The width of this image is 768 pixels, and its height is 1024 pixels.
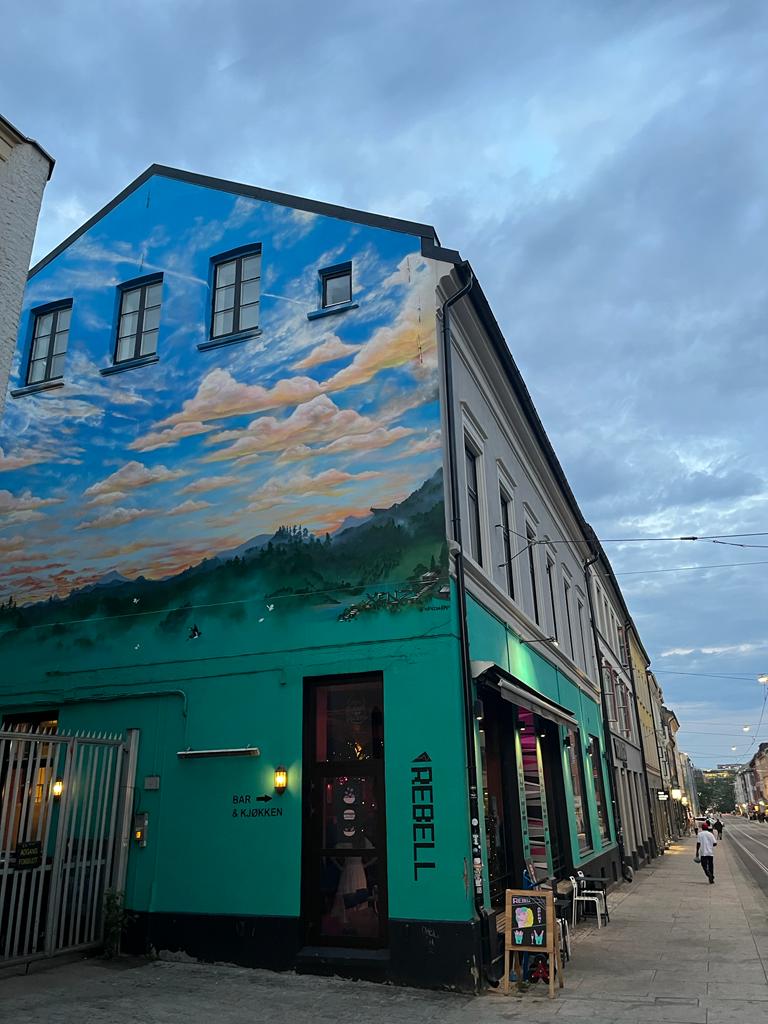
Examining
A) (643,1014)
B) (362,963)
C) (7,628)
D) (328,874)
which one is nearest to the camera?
(643,1014)

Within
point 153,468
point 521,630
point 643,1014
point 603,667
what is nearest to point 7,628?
point 153,468

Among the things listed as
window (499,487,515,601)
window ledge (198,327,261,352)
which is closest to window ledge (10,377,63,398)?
window ledge (198,327,261,352)

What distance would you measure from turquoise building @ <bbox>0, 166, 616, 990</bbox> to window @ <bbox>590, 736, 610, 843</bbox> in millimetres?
6246

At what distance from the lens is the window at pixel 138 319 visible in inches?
540

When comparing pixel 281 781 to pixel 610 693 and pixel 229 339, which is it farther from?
pixel 610 693

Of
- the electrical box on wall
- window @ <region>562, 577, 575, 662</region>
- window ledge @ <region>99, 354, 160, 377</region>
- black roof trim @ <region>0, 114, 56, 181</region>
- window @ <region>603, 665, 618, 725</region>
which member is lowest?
the electrical box on wall

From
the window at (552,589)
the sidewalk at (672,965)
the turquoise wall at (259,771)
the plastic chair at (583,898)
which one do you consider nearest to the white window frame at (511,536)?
the window at (552,589)

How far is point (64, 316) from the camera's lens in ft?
48.4

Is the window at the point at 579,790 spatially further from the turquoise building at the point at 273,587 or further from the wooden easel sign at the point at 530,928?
the wooden easel sign at the point at 530,928

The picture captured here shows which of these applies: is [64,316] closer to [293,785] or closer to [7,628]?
[7,628]

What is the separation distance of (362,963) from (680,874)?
20.0 m

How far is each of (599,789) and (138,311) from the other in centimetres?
1775

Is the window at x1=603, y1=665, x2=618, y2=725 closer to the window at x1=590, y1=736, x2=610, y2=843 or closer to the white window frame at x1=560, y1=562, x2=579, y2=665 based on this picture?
the window at x1=590, y1=736, x2=610, y2=843

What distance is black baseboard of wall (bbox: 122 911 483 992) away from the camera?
28.3 feet
